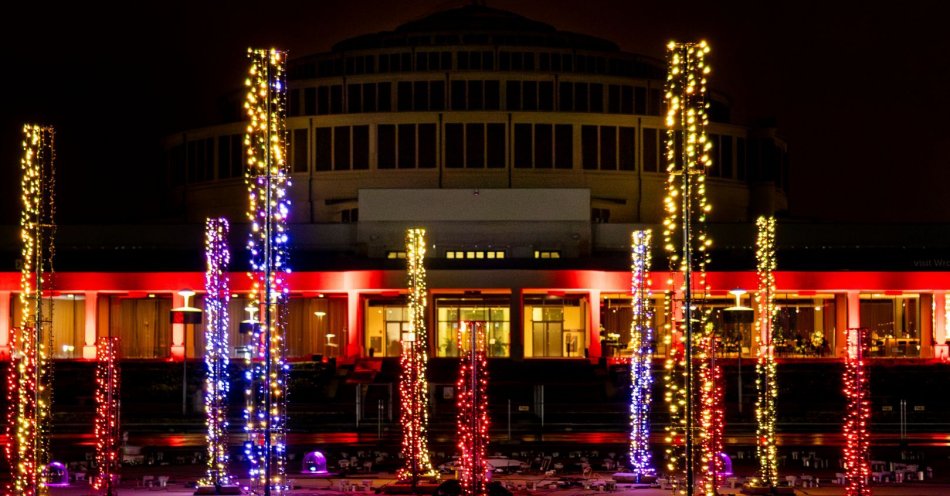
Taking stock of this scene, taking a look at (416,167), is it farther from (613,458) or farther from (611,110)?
(613,458)

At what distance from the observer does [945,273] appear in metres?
61.1

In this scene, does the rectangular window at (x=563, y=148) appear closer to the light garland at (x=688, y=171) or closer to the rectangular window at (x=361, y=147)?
the rectangular window at (x=361, y=147)

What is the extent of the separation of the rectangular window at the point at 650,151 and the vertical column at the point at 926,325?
1500 cm

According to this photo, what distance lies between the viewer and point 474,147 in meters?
71.1

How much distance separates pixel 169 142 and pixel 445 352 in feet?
77.8

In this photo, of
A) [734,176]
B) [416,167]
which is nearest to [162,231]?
[416,167]

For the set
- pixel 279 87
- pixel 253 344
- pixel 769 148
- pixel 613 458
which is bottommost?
pixel 613 458

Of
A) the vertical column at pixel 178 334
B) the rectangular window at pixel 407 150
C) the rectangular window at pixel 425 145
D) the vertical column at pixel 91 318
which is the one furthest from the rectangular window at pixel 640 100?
the vertical column at pixel 91 318

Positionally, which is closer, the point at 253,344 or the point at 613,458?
Answer: the point at 253,344

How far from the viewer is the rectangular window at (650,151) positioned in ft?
237

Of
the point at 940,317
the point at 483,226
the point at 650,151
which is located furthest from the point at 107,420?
the point at 650,151

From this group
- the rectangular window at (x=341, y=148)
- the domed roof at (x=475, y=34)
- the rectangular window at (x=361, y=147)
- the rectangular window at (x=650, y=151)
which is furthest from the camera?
the domed roof at (x=475, y=34)

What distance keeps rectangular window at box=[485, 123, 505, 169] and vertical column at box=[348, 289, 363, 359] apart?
1262 centimetres

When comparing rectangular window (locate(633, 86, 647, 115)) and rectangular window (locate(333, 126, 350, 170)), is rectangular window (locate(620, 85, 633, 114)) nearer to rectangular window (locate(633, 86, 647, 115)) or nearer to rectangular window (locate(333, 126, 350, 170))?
rectangular window (locate(633, 86, 647, 115))
